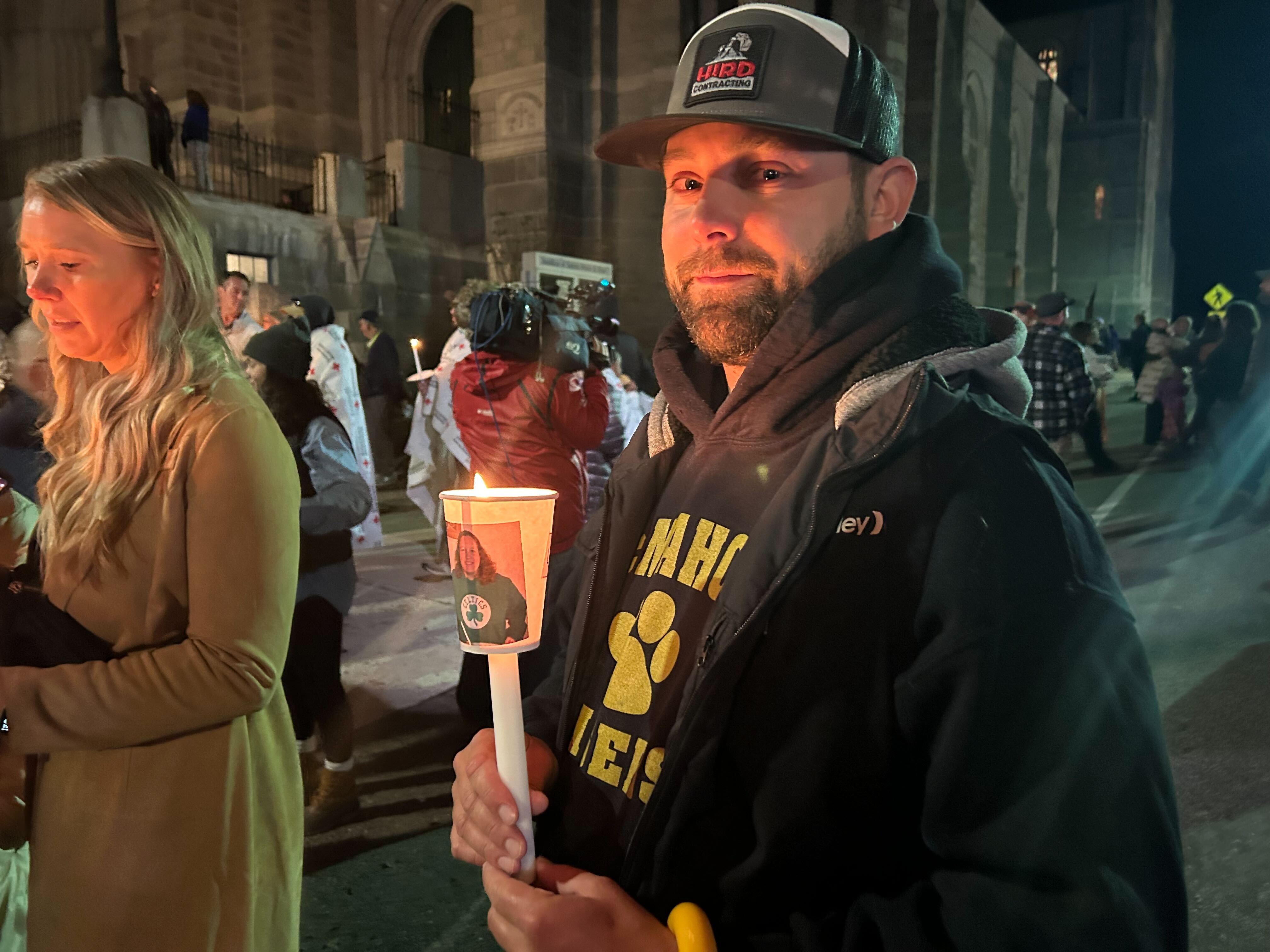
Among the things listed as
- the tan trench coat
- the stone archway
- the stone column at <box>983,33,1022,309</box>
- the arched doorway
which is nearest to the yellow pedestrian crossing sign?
the stone column at <box>983,33,1022,309</box>

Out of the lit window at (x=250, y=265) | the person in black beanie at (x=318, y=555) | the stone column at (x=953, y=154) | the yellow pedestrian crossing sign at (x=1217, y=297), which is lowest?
the person in black beanie at (x=318, y=555)

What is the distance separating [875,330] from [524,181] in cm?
1732

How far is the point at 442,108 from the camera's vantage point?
70.0ft

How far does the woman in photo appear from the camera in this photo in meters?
1.00

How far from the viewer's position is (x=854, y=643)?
3.26ft

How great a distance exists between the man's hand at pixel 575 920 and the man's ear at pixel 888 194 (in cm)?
102

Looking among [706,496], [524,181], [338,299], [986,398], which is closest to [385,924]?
[706,496]

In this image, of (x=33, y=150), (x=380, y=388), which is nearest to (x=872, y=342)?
(x=380, y=388)

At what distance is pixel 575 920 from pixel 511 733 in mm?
232

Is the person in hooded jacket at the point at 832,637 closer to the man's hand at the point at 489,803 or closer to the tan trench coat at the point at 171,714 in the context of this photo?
the man's hand at the point at 489,803

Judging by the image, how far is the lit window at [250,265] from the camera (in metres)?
13.2

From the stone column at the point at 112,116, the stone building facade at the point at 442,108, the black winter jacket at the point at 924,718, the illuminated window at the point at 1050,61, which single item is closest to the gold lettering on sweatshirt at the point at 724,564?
the black winter jacket at the point at 924,718

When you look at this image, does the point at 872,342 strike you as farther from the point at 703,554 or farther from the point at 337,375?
the point at 337,375

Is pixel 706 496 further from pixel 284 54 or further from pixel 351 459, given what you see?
pixel 284 54
